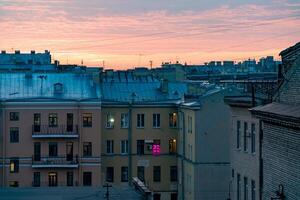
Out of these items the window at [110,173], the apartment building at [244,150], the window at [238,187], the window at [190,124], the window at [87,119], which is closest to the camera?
the apartment building at [244,150]

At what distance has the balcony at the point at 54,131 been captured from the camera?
54.4m

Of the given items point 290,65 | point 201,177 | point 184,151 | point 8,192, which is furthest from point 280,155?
point 184,151

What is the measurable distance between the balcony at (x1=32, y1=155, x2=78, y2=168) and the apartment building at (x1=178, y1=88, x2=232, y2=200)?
866 centimetres

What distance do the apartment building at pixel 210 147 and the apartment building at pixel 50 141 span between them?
7.89 m

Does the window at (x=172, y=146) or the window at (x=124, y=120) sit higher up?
the window at (x=124, y=120)

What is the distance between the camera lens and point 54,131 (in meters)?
54.7

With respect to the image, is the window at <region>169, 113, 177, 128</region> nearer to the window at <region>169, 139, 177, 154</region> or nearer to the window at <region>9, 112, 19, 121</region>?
the window at <region>169, 139, 177, 154</region>

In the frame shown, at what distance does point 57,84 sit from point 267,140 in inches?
1481

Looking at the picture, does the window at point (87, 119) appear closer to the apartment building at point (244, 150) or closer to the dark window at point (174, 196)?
the dark window at point (174, 196)

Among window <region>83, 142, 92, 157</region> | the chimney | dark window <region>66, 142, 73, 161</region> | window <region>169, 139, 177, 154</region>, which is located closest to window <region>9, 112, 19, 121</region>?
dark window <region>66, 142, 73, 161</region>

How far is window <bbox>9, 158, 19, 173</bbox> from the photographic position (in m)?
54.5

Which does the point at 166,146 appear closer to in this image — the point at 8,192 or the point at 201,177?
the point at 201,177

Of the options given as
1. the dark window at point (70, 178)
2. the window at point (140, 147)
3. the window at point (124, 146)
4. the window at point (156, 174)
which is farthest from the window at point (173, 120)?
the dark window at point (70, 178)

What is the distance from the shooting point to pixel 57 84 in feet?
186
